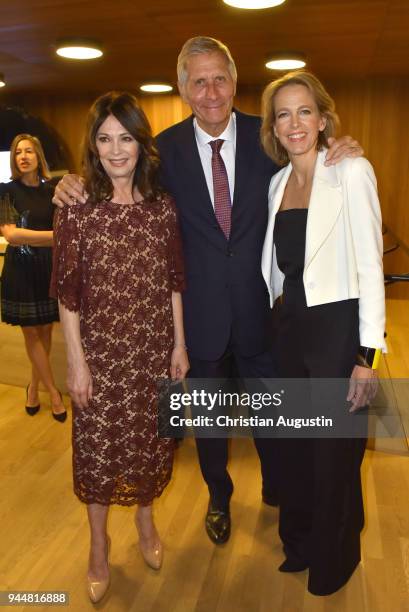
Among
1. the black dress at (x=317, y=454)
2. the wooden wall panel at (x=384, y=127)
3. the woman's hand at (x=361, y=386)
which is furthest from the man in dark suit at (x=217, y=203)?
the wooden wall panel at (x=384, y=127)

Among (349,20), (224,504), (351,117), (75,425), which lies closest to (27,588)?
(75,425)

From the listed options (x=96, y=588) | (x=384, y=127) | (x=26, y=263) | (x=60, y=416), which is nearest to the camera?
(x=96, y=588)

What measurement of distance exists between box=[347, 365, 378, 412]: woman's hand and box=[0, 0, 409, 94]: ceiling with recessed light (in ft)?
6.87

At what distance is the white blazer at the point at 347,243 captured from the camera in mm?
1669

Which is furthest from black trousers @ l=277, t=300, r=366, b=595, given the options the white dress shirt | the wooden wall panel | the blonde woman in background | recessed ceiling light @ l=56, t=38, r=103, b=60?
the wooden wall panel

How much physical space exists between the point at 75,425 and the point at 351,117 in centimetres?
559

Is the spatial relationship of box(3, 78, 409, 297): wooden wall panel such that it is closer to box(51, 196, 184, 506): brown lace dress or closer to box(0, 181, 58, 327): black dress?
box(0, 181, 58, 327): black dress

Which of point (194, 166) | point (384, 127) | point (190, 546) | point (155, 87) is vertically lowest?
point (190, 546)

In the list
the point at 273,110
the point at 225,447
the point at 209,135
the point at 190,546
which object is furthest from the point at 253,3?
the point at 190,546

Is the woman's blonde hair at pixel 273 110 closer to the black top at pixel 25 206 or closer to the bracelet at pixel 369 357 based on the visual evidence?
the bracelet at pixel 369 357

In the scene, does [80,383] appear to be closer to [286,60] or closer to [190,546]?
[190,546]

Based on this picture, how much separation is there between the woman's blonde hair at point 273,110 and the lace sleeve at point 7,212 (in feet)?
5.76

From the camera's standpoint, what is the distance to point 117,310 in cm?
181

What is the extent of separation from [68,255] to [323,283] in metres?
0.84
